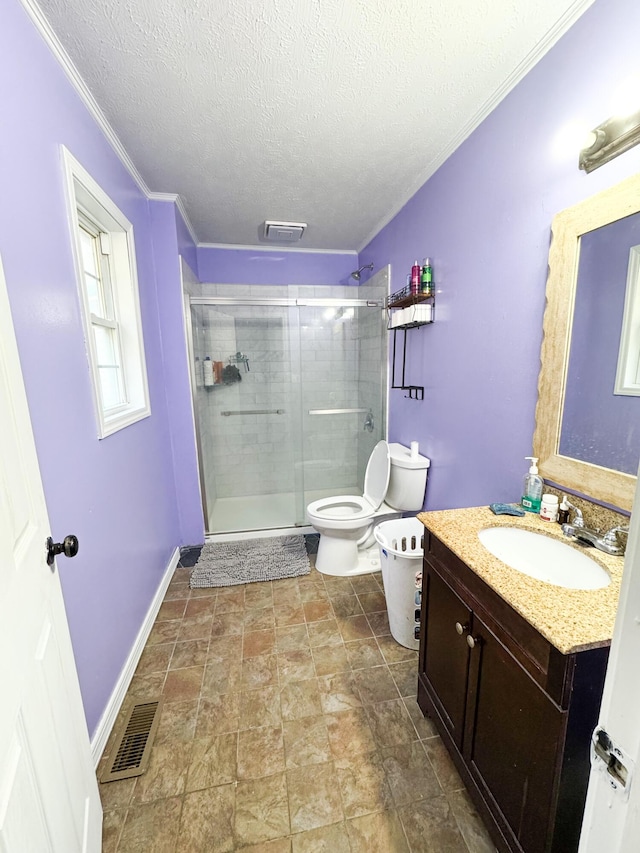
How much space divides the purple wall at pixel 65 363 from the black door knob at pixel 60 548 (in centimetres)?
26

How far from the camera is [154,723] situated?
1403 millimetres

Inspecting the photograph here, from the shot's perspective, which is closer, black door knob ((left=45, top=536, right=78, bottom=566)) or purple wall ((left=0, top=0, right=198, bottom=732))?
black door knob ((left=45, top=536, right=78, bottom=566))

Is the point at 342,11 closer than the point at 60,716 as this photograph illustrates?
No

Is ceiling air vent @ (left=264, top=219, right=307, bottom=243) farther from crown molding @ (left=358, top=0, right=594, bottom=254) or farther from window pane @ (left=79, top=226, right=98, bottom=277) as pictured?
window pane @ (left=79, top=226, right=98, bottom=277)

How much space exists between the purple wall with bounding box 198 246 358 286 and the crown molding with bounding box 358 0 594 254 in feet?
4.03

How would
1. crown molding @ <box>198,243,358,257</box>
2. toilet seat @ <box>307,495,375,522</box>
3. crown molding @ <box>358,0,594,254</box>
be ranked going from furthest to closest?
crown molding @ <box>198,243,358,257</box> < toilet seat @ <box>307,495,375,522</box> < crown molding @ <box>358,0,594,254</box>

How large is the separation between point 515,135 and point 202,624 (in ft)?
9.03

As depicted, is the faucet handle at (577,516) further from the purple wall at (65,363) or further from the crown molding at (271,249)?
the crown molding at (271,249)

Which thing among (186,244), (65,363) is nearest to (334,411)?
(186,244)

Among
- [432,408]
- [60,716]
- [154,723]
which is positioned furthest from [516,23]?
[154,723]

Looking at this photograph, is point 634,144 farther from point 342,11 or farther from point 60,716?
point 60,716

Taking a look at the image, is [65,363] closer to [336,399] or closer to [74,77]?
[74,77]

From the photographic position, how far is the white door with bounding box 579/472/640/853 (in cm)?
39

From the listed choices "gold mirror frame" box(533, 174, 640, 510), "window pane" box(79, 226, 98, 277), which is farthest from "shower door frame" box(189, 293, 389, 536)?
"gold mirror frame" box(533, 174, 640, 510)
